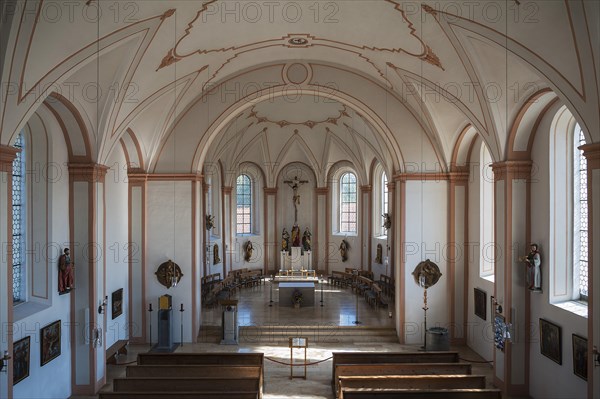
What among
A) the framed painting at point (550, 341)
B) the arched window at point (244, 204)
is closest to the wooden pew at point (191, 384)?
the framed painting at point (550, 341)

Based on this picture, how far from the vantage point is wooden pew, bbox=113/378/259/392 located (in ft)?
38.8

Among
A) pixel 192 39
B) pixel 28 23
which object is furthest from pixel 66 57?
pixel 192 39

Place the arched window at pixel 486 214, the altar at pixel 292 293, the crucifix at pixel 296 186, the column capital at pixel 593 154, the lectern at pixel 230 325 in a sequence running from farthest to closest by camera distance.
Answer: the crucifix at pixel 296 186, the altar at pixel 292 293, the lectern at pixel 230 325, the arched window at pixel 486 214, the column capital at pixel 593 154

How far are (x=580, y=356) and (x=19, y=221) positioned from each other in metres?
13.3

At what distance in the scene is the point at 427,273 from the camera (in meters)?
18.5

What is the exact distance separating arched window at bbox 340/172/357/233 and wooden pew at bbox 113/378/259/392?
785 inches

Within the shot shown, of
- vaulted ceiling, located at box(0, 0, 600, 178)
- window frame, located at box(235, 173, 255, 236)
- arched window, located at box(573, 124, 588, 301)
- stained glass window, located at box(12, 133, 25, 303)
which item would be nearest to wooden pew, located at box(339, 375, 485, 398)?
arched window, located at box(573, 124, 588, 301)

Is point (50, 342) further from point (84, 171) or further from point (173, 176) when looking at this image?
point (173, 176)

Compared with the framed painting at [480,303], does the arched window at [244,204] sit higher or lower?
higher

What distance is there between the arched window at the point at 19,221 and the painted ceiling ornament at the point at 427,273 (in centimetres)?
1232

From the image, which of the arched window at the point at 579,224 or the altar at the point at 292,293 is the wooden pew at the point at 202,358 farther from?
the altar at the point at 292,293

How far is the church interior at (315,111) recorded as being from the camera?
10.2 m

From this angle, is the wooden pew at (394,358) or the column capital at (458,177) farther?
the column capital at (458,177)

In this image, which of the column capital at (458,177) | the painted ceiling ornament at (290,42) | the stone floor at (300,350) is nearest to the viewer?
the painted ceiling ornament at (290,42)
